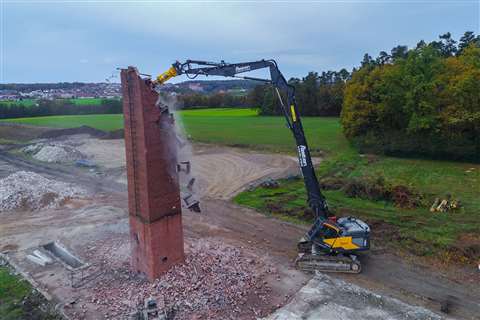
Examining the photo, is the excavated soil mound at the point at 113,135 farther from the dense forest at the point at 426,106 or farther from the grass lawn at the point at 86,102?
the grass lawn at the point at 86,102

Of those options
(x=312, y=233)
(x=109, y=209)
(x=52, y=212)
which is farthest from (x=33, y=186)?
(x=312, y=233)

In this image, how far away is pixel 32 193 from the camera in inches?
899

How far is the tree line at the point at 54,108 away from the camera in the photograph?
261 ft

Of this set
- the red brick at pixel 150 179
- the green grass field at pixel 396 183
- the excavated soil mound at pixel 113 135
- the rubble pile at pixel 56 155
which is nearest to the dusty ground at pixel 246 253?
the green grass field at pixel 396 183

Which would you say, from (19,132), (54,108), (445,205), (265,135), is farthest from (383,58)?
(54,108)

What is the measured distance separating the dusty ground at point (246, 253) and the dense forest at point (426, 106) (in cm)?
1178

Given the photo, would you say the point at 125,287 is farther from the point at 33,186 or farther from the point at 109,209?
the point at 33,186

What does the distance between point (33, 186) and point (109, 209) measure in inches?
244

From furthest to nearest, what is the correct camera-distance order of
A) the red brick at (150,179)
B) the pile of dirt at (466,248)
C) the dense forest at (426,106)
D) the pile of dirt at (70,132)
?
the pile of dirt at (70,132), the dense forest at (426,106), the pile of dirt at (466,248), the red brick at (150,179)

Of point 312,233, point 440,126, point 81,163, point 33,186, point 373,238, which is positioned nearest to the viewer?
point 312,233

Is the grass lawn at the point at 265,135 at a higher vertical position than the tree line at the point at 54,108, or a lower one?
lower

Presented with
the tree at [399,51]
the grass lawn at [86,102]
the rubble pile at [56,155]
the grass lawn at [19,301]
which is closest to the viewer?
the grass lawn at [19,301]

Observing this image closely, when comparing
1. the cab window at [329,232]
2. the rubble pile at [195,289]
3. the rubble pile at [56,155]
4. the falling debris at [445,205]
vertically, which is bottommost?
the rubble pile at [195,289]

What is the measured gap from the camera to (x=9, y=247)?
659 inches
